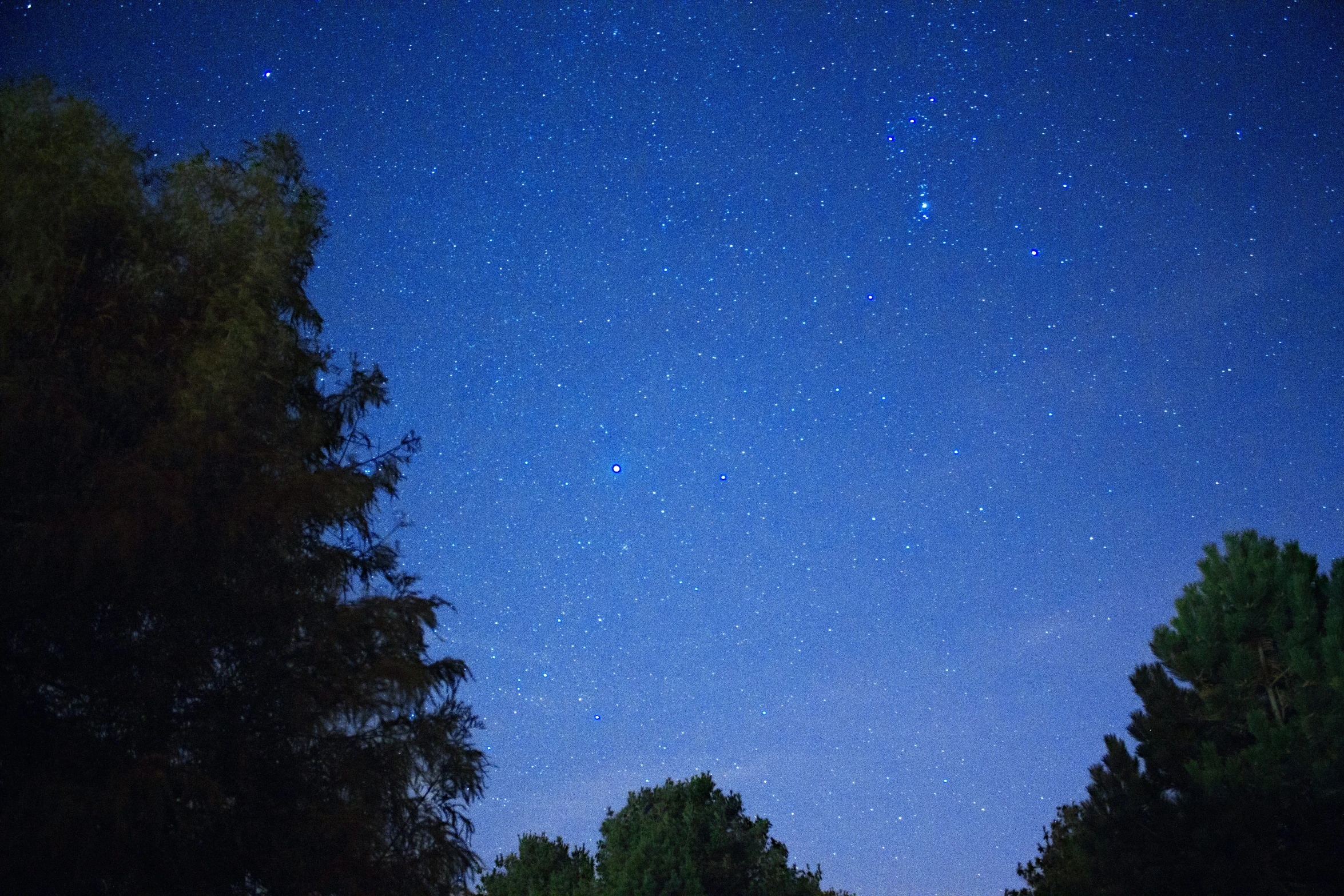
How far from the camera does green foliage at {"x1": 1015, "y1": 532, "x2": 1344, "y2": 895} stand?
1570 centimetres

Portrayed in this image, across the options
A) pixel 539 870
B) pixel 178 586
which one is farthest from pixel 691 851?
pixel 178 586

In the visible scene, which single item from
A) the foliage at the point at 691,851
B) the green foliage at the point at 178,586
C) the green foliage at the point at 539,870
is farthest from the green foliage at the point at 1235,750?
the green foliage at the point at 539,870

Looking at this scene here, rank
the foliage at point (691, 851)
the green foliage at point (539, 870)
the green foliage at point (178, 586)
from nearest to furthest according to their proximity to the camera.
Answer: the green foliage at point (178, 586) < the foliage at point (691, 851) < the green foliage at point (539, 870)

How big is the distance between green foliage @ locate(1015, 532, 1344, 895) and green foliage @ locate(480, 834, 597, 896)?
3338 cm

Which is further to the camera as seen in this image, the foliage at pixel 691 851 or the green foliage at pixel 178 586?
the foliage at pixel 691 851

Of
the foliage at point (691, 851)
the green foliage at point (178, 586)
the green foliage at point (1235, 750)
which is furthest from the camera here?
the foliage at point (691, 851)

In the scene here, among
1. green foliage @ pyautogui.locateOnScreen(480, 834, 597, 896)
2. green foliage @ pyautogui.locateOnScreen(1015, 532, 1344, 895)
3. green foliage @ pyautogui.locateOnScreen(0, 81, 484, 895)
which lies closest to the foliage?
green foliage @ pyautogui.locateOnScreen(480, 834, 597, 896)

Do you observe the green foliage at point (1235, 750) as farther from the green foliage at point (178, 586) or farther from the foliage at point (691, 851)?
the foliage at point (691, 851)

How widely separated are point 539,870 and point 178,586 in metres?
45.8

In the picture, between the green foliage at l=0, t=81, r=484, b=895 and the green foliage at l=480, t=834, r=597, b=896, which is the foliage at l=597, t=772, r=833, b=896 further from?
the green foliage at l=0, t=81, r=484, b=895

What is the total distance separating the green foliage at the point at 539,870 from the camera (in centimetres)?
4722

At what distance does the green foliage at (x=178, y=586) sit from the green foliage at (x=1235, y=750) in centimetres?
1274

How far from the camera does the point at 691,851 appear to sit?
3656cm

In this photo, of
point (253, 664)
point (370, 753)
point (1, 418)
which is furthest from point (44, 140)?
point (370, 753)
